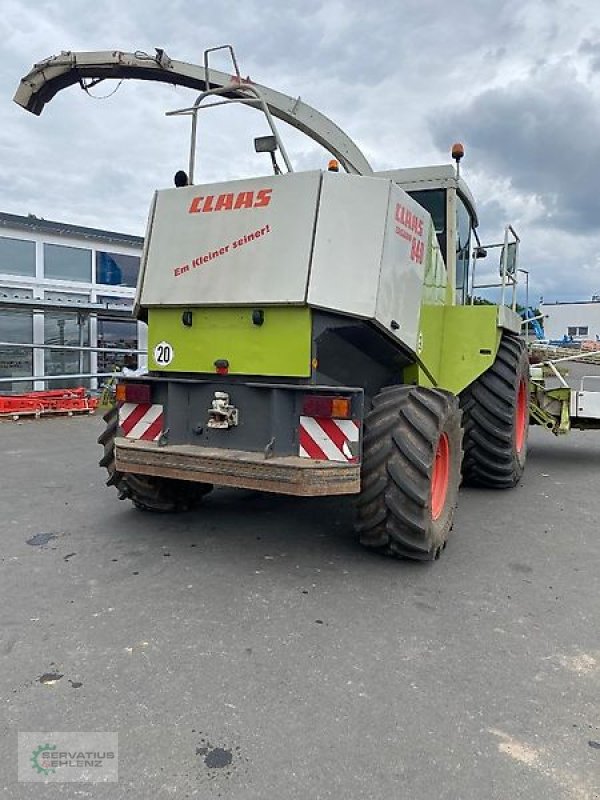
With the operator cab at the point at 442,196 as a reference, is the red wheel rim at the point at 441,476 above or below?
below

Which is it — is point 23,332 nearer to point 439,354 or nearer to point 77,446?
point 77,446

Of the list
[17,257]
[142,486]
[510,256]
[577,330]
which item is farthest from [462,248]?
[577,330]

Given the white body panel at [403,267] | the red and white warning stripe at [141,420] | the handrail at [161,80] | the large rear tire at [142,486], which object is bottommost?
the large rear tire at [142,486]

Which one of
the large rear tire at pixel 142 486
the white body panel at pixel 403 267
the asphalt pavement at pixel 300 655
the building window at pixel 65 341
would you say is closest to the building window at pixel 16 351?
the building window at pixel 65 341

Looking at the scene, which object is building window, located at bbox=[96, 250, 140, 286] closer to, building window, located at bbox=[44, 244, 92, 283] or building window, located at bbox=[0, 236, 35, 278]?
building window, located at bbox=[44, 244, 92, 283]

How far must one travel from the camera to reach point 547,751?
92.7 inches

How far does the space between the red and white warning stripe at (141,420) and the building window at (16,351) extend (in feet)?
32.1

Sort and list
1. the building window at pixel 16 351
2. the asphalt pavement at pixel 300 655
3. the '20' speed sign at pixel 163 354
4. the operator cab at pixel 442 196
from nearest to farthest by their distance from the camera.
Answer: the asphalt pavement at pixel 300 655, the '20' speed sign at pixel 163 354, the operator cab at pixel 442 196, the building window at pixel 16 351

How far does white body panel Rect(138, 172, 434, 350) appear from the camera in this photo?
4129 mm

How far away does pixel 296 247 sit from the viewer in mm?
4152

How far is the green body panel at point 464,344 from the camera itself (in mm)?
5801

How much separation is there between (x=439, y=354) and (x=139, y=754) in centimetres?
434

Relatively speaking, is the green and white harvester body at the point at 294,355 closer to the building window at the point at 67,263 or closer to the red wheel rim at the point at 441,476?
the red wheel rim at the point at 441,476

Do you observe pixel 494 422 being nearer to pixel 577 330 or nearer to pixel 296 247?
pixel 296 247
